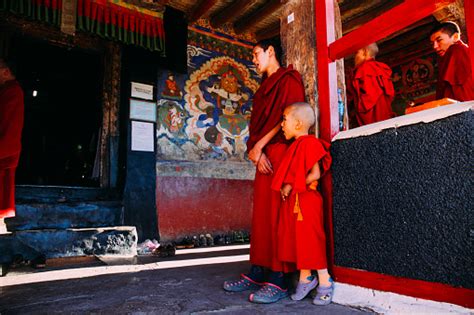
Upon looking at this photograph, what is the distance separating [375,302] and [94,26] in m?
4.01

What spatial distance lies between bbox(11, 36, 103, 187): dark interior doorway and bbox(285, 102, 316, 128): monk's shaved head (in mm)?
4865

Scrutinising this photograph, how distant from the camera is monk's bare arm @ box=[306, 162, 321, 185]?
76.2 inches

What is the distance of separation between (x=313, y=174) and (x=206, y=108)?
3.80 m

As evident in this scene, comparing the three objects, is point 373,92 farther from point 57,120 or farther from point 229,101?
point 57,120

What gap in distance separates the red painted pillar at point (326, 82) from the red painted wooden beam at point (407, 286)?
11.6 inches

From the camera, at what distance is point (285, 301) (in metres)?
1.92

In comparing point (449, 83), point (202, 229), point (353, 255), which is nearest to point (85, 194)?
point (202, 229)

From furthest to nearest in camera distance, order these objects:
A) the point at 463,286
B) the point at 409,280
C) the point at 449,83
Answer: the point at 449,83 → the point at 409,280 → the point at 463,286

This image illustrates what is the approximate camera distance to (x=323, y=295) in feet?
6.12

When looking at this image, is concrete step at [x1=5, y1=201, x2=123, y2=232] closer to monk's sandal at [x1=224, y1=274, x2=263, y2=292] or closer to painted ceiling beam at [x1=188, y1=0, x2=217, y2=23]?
monk's sandal at [x1=224, y1=274, x2=263, y2=292]

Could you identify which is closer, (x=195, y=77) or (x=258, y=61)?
(x=258, y=61)

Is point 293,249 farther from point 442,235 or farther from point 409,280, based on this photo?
point 442,235

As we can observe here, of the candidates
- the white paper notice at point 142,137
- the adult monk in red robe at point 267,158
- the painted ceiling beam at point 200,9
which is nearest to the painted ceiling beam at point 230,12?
the painted ceiling beam at point 200,9

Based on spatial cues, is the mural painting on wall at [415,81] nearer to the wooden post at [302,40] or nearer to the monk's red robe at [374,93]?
the monk's red robe at [374,93]
